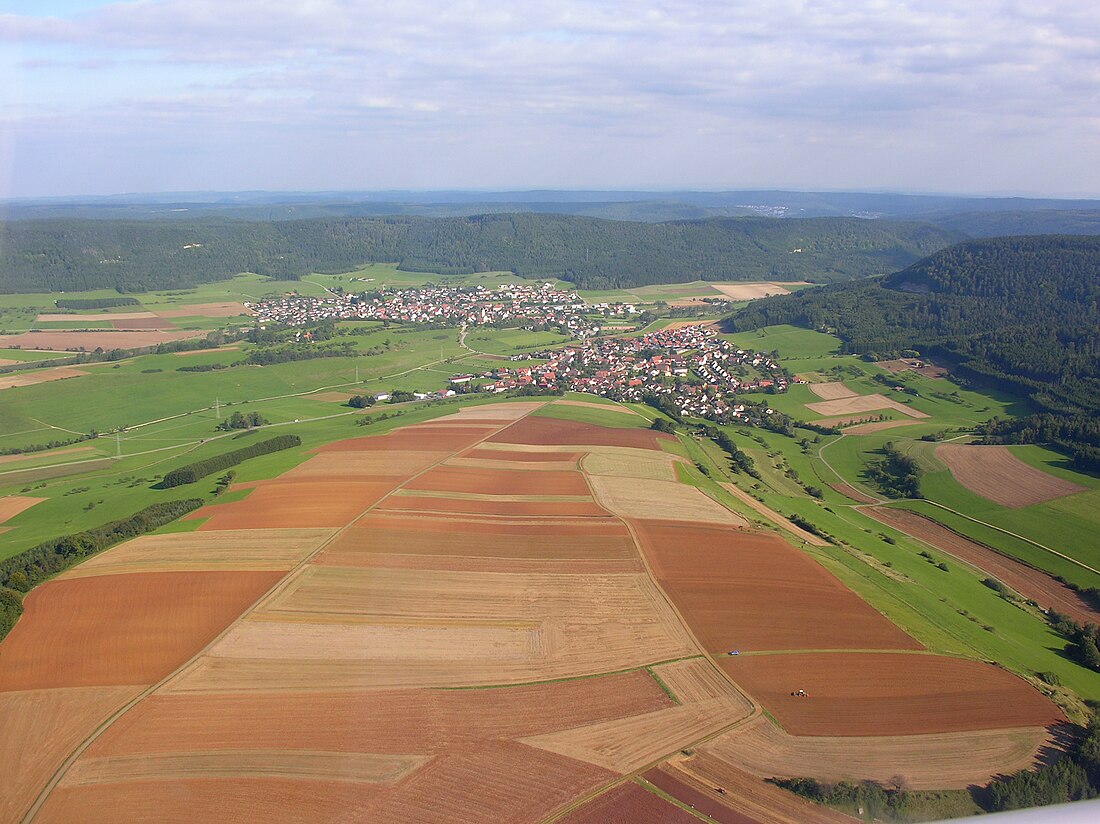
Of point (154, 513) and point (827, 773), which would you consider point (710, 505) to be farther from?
point (154, 513)

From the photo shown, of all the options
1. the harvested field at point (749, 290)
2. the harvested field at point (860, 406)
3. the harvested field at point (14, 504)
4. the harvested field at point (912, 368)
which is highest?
the harvested field at point (749, 290)

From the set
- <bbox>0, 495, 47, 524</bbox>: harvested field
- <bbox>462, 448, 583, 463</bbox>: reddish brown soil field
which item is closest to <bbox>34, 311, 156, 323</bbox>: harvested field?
<bbox>0, 495, 47, 524</bbox>: harvested field

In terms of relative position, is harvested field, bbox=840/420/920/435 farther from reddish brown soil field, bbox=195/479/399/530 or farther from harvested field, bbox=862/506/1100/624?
reddish brown soil field, bbox=195/479/399/530

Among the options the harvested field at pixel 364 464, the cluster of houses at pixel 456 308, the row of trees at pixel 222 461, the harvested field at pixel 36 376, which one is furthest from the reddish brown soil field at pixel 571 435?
the cluster of houses at pixel 456 308

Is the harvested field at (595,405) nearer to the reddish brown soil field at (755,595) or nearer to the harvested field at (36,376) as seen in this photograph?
the reddish brown soil field at (755,595)

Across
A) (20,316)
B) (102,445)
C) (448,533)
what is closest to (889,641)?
(448,533)

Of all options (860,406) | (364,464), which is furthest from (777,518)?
(860,406)
